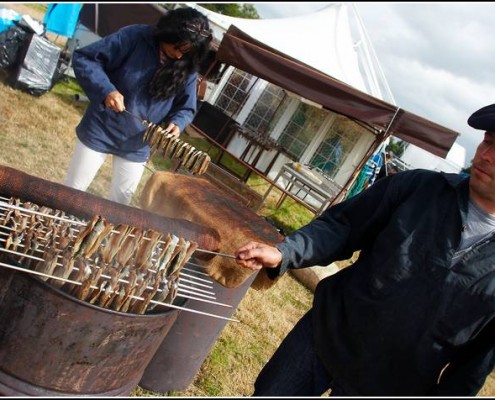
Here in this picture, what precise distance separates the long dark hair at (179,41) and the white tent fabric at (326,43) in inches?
280

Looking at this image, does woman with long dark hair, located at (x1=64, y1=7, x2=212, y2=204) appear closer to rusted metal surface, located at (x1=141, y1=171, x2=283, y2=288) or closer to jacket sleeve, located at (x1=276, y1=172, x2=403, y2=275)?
rusted metal surface, located at (x1=141, y1=171, x2=283, y2=288)

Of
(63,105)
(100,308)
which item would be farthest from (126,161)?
(63,105)

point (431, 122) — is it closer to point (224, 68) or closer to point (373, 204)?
point (373, 204)

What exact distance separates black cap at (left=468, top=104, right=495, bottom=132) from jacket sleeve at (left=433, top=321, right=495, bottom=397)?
0.84 metres

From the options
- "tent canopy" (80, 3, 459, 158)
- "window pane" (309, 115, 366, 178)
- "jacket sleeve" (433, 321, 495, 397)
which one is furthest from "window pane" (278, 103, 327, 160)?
"jacket sleeve" (433, 321, 495, 397)

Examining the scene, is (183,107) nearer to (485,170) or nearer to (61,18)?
(485,170)

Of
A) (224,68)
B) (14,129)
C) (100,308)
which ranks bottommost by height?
(14,129)

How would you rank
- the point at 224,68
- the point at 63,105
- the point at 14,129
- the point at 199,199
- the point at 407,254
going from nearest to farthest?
the point at 407,254, the point at 199,199, the point at 14,129, the point at 63,105, the point at 224,68

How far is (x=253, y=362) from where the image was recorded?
13.4 ft

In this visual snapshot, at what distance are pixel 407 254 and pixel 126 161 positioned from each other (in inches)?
94.3

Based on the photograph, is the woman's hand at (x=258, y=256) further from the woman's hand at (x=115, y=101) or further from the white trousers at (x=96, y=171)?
the white trousers at (x=96, y=171)

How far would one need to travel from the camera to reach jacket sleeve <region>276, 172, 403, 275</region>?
213 centimetres

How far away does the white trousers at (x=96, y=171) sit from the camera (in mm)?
3379

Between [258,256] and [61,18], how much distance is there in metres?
11.2
